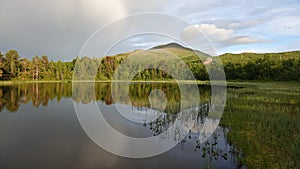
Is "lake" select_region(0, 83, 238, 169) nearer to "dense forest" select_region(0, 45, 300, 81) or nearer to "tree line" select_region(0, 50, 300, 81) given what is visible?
"dense forest" select_region(0, 45, 300, 81)

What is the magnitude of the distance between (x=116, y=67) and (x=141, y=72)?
56.4 feet

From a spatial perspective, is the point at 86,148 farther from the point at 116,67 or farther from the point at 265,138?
the point at 116,67

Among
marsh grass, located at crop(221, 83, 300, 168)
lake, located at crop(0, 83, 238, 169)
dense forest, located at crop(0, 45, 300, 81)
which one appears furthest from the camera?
dense forest, located at crop(0, 45, 300, 81)

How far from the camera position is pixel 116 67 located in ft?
174

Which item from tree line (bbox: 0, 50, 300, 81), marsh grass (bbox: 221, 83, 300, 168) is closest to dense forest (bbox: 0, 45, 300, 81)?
tree line (bbox: 0, 50, 300, 81)

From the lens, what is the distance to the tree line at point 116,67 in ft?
171

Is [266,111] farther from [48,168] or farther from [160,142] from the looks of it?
[48,168]

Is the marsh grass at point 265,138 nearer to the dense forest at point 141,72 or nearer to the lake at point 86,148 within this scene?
the lake at point 86,148

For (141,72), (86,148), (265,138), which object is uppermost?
(141,72)

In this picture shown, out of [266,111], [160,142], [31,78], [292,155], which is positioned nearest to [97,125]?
[160,142]

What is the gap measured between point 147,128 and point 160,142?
246 centimetres

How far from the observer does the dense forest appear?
51959mm

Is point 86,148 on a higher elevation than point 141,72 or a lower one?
lower

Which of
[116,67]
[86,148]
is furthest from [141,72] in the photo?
[86,148]
